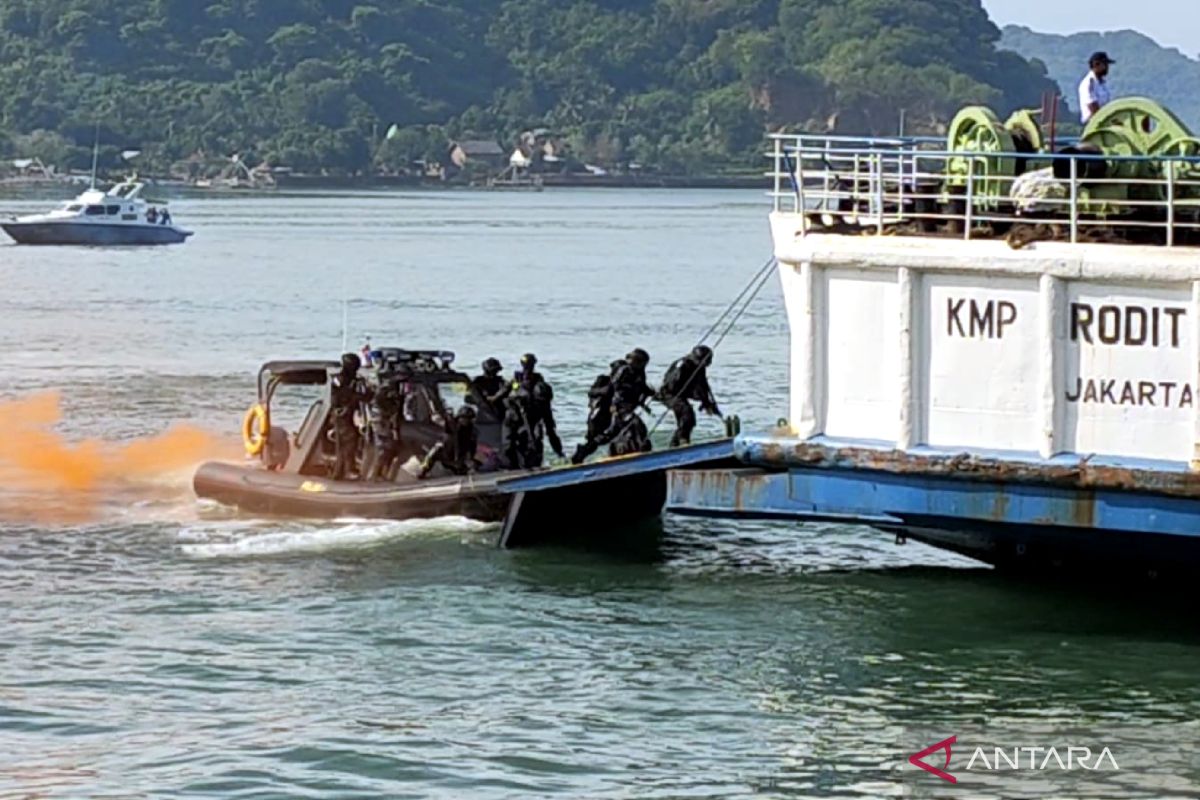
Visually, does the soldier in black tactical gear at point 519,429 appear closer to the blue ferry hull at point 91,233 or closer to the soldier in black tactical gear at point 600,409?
the soldier in black tactical gear at point 600,409

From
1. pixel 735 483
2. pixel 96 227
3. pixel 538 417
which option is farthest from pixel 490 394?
pixel 96 227

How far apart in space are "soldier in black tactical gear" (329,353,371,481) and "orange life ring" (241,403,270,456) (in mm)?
1514

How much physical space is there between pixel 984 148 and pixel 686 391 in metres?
4.74

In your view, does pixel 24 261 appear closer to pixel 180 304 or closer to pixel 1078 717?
pixel 180 304

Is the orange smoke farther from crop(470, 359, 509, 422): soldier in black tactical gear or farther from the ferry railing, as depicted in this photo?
the ferry railing

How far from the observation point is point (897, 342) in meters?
17.2

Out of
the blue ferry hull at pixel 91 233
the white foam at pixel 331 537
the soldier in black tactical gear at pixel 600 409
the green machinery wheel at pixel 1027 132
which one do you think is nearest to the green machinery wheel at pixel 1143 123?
the green machinery wheel at pixel 1027 132

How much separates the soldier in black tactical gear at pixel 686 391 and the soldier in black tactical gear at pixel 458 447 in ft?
5.96

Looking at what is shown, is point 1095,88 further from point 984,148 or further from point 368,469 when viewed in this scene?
point 368,469

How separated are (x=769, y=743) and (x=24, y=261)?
235 feet

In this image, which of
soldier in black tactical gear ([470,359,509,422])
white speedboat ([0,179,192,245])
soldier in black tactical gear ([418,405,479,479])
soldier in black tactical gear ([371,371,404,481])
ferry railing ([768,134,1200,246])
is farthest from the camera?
white speedboat ([0,179,192,245])

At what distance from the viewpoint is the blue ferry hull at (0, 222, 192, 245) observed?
308ft

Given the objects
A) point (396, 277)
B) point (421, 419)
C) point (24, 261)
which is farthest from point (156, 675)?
point (24, 261)

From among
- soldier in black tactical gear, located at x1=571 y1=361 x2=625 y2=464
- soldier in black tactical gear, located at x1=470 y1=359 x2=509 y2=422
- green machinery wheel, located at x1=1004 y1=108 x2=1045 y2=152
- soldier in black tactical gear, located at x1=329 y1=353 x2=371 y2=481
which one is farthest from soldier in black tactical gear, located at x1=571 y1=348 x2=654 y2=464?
green machinery wheel, located at x1=1004 y1=108 x2=1045 y2=152
